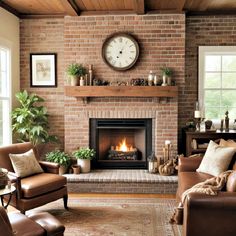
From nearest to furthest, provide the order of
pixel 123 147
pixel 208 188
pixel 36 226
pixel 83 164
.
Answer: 1. pixel 36 226
2. pixel 208 188
3. pixel 83 164
4. pixel 123 147

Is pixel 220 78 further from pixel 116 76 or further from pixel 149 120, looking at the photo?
pixel 116 76

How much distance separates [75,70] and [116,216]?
8.32 ft

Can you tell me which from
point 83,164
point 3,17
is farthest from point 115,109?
point 3,17

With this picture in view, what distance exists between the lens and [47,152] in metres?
5.92

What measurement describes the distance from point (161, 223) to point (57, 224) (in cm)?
166

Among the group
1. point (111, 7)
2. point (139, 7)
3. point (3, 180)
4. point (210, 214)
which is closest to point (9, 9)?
point (111, 7)

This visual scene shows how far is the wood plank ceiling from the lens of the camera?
4.96 meters

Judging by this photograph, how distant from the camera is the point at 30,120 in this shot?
550 cm

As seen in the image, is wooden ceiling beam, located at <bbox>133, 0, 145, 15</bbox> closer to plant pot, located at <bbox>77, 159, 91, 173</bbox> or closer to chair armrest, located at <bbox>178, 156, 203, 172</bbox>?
chair armrest, located at <bbox>178, 156, 203, 172</bbox>

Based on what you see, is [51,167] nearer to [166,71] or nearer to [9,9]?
[166,71]

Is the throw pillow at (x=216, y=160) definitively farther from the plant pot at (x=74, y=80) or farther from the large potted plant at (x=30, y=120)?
the large potted plant at (x=30, y=120)

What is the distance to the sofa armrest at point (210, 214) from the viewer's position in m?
2.71

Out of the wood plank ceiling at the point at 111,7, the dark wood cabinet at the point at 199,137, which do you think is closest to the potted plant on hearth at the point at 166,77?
the dark wood cabinet at the point at 199,137

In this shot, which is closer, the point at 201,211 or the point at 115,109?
the point at 201,211
